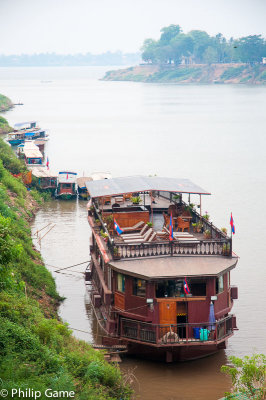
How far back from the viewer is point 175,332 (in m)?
19.6

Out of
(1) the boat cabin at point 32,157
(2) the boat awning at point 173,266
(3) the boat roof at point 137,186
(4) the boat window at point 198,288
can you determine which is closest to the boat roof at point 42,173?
(1) the boat cabin at point 32,157

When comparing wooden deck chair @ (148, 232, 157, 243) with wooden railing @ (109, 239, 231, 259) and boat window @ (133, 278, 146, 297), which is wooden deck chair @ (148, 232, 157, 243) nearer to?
wooden railing @ (109, 239, 231, 259)

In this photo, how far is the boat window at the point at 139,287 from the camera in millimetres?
19981

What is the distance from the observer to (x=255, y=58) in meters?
199

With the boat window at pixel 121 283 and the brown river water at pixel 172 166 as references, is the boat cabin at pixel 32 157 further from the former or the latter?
the boat window at pixel 121 283

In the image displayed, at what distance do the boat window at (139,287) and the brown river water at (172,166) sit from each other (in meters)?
2.17

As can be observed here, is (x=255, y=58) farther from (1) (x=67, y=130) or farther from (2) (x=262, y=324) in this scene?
(2) (x=262, y=324)

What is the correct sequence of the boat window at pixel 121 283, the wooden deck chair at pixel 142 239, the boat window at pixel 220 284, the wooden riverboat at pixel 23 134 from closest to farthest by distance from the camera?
the boat window at pixel 220 284
the boat window at pixel 121 283
the wooden deck chair at pixel 142 239
the wooden riverboat at pixel 23 134

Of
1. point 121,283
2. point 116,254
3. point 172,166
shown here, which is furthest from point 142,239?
point 172,166

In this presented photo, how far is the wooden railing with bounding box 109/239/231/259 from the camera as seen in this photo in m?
21.0

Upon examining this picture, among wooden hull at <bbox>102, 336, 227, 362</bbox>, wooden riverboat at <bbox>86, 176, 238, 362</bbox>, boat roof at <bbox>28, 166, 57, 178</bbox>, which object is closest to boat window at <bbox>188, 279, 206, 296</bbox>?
wooden riverboat at <bbox>86, 176, 238, 362</bbox>

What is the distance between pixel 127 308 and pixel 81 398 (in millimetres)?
5515

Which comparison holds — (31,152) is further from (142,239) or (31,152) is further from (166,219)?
(142,239)

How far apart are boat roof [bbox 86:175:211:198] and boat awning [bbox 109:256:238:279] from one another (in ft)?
15.2
